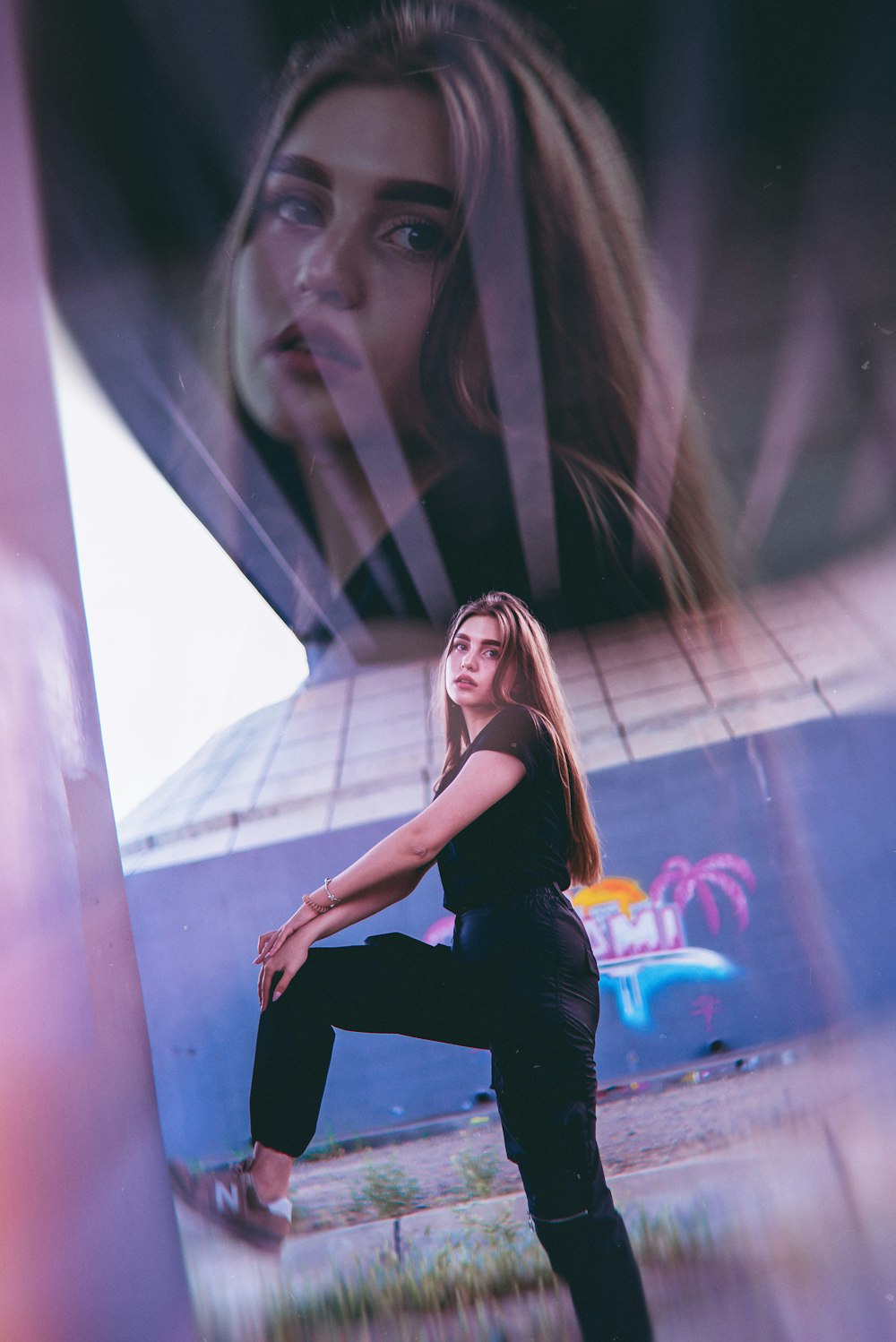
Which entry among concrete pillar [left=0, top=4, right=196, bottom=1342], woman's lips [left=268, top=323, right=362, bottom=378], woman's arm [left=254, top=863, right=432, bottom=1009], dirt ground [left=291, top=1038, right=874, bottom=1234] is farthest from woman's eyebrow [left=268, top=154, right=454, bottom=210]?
dirt ground [left=291, top=1038, right=874, bottom=1234]

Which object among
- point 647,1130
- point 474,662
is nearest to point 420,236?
point 474,662

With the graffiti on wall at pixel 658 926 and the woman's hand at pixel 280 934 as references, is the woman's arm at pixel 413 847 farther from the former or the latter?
the graffiti on wall at pixel 658 926

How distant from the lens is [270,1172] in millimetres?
2152

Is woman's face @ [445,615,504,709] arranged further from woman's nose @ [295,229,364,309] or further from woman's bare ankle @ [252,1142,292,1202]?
woman's bare ankle @ [252,1142,292,1202]

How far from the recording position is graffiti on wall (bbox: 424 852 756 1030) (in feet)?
7.05

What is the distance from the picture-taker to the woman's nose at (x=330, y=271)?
7.61 feet

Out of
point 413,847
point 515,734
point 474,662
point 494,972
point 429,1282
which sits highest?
point 474,662

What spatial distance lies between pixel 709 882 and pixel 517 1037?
536 mm

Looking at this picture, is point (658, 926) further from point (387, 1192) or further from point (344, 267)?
point (344, 267)

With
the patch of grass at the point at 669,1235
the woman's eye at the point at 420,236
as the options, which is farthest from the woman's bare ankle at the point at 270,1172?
the woman's eye at the point at 420,236

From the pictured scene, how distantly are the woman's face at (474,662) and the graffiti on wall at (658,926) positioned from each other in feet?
1.60

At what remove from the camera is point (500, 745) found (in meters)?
2.20

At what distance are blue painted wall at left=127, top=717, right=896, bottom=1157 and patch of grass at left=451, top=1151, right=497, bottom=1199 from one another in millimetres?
119

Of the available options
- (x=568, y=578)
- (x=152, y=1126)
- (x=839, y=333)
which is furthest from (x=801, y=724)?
(x=152, y=1126)
